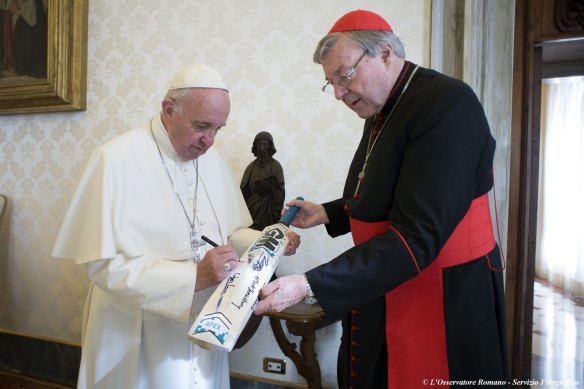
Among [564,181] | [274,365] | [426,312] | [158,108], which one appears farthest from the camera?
[564,181]

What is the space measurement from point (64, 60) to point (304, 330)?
2.57 metres

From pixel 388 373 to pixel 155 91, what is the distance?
248 centimetres

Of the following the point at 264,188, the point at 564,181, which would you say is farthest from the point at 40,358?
the point at 564,181

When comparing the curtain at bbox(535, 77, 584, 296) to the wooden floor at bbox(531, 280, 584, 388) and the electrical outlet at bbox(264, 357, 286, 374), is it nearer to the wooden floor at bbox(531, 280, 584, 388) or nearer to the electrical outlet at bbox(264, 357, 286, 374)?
the wooden floor at bbox(531, 280, 584, 388)

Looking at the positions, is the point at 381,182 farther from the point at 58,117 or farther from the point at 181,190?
the point at 58,117

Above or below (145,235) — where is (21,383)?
below

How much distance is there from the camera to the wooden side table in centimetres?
203

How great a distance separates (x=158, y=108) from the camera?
294 cm

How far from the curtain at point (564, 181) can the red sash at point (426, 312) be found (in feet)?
17.2

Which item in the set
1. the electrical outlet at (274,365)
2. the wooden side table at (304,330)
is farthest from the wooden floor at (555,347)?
the wooden side table at (304,330)

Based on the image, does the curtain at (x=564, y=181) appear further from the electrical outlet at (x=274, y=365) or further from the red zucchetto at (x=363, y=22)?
the red zucchetto at (x=363, y=22)

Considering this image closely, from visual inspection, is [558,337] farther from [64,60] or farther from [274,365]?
[64,60]

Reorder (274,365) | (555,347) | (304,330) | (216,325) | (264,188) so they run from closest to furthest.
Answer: (216,325) → (304,330) → (264,188) → (274,365) → (555,347)

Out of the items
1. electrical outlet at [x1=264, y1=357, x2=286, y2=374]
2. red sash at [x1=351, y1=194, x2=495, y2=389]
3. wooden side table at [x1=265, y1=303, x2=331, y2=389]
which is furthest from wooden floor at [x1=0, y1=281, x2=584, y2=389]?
red sash at [x1=351, y1=194, x2=495, y2=389]
